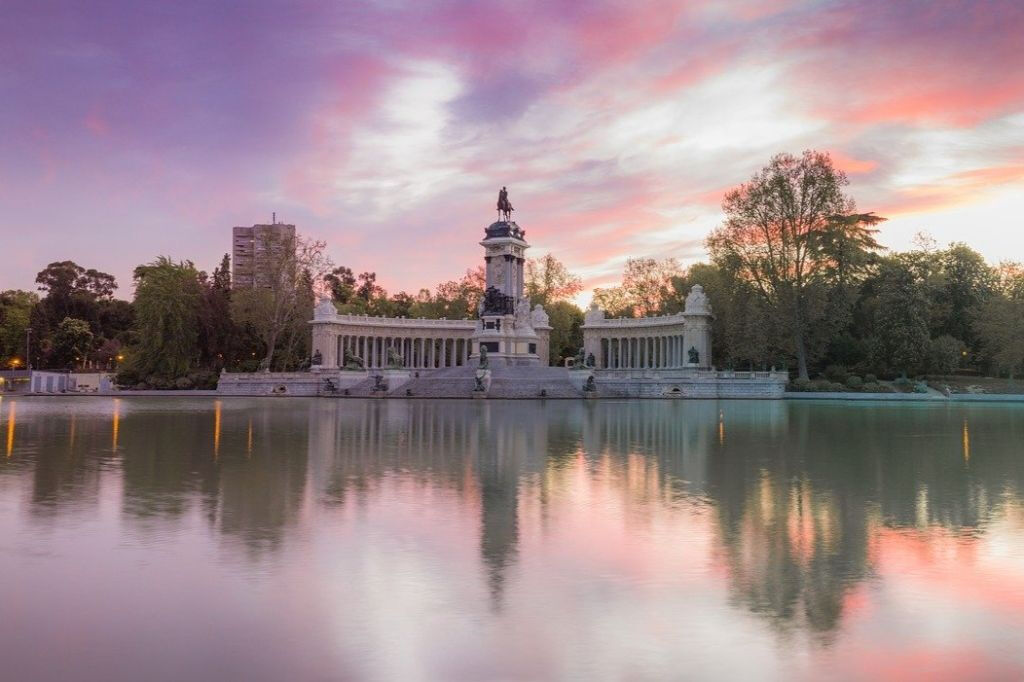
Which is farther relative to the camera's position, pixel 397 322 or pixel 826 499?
pixel 397 322

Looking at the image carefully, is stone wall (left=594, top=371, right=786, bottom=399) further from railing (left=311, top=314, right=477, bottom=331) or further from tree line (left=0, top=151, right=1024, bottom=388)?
railing (left=311, top=314, right=477, bottom=331)

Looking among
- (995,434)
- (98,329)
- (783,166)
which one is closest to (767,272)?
(783,166)

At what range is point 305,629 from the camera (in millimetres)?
7613

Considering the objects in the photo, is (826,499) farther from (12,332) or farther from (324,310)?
(12,332)

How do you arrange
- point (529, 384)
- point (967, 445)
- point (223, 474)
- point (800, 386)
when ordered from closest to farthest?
point (223, 474), point (967, 445), point (529, 384), point (800, 386)

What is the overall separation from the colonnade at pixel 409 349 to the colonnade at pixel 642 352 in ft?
49.1

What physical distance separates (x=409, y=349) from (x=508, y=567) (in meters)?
86.1

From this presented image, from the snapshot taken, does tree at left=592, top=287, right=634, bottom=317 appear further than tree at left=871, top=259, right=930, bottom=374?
Yes

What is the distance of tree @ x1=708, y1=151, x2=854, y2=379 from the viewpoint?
68688mm

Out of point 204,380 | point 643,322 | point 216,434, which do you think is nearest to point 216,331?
point 204,380

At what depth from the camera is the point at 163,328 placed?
76.2 meters

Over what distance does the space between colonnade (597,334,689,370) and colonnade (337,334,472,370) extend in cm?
1497

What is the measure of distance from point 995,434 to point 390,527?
1008 inches

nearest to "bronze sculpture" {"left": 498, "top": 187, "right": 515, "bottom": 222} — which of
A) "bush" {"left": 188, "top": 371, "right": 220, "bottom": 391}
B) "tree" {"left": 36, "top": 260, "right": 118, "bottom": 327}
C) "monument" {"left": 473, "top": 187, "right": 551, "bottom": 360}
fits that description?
"monument" {"left": 473, "top": 187, "right": 551, "bottom": 360}
